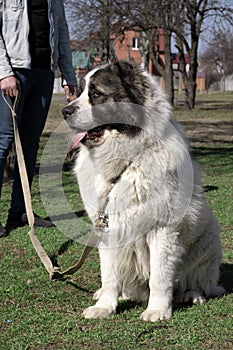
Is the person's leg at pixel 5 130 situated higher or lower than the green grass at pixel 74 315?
higher

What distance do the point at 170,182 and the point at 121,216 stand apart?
39cm

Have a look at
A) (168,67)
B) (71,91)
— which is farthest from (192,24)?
(71,91)

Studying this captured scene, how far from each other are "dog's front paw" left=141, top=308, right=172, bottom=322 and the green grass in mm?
53

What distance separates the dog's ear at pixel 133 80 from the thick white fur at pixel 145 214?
0.05m

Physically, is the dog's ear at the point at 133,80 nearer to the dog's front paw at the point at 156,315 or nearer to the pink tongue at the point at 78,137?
the pink tongue at the point at 78,137

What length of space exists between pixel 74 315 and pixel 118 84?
159cm

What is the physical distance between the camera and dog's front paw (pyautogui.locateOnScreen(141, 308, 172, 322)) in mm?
3588

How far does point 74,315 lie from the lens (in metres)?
3.73

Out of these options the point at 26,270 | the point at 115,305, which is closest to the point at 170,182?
the point at 115,305

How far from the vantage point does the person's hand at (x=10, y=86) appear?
520 centimetres

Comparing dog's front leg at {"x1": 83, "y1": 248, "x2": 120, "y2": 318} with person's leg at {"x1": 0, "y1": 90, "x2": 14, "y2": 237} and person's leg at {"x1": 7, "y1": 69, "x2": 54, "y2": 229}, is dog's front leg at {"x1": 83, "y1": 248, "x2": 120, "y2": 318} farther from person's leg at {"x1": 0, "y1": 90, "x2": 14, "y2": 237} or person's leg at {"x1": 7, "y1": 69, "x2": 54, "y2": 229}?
person's leg at {"x1": 7, "y1": 69, "x2": 54, "y2": 229}

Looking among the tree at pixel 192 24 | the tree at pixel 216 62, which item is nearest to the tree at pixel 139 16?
the tree at pixel 192 24

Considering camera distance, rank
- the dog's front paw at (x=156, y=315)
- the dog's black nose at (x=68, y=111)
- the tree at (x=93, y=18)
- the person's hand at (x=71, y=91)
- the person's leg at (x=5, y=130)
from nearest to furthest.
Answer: the dog's front paw at (x=156, y=315), the dog's black nose at (x=68, y=111), the person's leg at (x=5, y=130), the person's hand at (x=71, y=91), the tree at (x=93, y=18)

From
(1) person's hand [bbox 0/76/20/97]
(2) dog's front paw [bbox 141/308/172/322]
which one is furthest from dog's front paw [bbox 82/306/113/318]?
(1) person's hand [bbox 0/76/20/97]
